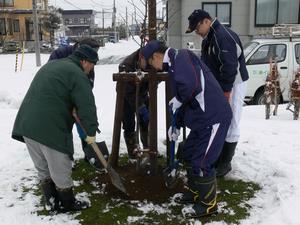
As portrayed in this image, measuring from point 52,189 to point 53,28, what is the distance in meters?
40.0

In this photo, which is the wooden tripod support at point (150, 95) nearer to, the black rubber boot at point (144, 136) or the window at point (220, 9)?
the black rubber boot at point (144, 136)

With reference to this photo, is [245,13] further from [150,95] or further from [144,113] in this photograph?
[150,95]

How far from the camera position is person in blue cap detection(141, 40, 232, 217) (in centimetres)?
326

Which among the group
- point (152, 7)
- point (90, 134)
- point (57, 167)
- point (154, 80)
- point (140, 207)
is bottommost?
point (140, 207)

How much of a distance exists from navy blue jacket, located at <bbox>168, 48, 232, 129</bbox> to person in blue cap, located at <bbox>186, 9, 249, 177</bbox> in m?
0.58

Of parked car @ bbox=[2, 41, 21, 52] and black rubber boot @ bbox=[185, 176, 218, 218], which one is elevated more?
parked car @ bbox=[2, 41, 21, 52]

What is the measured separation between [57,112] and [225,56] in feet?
5.45

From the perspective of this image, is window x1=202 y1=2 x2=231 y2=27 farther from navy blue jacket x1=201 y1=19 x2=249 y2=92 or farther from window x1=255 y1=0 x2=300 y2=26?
navy blue jacket x1=201 y1=19 x2=249 y2=92

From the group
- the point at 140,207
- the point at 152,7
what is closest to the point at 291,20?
the point at 152,7

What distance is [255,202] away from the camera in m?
3.84

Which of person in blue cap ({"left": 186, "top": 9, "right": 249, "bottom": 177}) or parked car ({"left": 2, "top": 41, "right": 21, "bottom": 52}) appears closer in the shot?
person in blue cap ({"left": 186, "top": 9, "right": 249, "bottom": 177})

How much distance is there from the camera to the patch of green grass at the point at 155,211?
351cm

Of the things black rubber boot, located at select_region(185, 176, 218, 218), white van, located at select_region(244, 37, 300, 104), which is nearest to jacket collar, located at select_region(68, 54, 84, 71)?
black rubber boot, located at select_region(185, 176, 218, 218)

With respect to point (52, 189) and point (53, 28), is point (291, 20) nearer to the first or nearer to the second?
point (52, 189)
